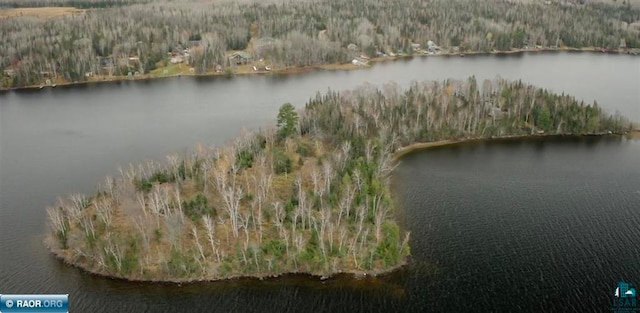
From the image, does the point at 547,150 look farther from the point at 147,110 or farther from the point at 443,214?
the point at 147,110

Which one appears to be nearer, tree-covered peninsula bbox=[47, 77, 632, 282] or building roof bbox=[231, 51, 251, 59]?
tree-covered peninsula bbox=[47, 77, 632, 282]

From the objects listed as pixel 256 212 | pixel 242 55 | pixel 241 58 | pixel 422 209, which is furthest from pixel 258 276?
pixel 242 55

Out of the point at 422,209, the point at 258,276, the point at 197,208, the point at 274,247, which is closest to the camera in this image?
the point at 258,276

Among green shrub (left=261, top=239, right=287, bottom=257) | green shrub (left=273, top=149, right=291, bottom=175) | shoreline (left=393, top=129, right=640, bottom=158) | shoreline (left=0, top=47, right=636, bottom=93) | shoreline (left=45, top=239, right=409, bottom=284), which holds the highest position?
shoreline (left=0, top=47, right=636, bottom=93)

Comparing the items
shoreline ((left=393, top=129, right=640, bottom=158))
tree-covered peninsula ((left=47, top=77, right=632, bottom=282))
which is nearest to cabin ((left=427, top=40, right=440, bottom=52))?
shoreline ((left=393, top=129, right=640, bottom=158))

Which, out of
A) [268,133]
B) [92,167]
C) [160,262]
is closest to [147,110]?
[92,167]

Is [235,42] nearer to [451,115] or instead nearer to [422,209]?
[451,115]

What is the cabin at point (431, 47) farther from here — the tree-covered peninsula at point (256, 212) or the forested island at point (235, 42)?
the tree-covered peninsula at point (256, 212)

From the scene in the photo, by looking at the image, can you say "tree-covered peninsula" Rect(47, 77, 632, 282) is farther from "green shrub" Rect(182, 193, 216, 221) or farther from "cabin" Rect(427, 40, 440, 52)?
"cabin" Rect(427, 40, 440, 52)
